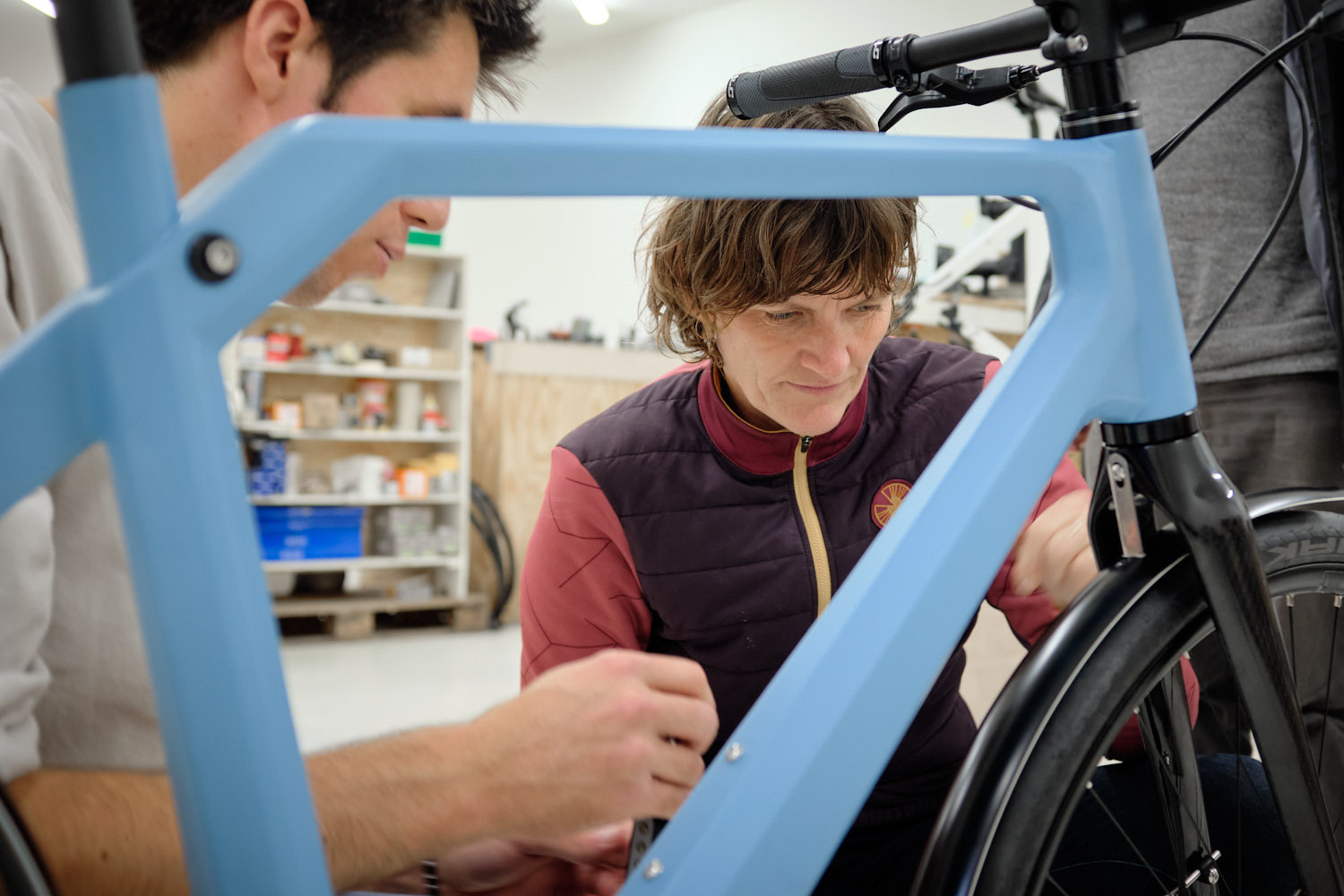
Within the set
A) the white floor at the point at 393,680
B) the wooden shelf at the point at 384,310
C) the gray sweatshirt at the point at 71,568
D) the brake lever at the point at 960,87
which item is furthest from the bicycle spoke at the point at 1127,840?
the wooden shelf at the point at 384,310

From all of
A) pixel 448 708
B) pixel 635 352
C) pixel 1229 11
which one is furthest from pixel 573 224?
pixel 1229 11

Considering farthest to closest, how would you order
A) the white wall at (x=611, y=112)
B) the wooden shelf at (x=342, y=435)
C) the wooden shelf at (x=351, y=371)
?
the white wall at (x=611, y=112), the wooden shelf at (x=351, y=371), the wooden shelf at (x=342, y=435)

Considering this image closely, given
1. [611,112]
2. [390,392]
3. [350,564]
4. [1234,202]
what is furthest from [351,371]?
[1234,202]

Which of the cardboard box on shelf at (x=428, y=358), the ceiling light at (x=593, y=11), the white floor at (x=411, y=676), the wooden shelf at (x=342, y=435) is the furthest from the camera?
the ceiling light at (x=593, y=11)

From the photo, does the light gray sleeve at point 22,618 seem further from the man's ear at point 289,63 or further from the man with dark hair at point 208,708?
the man's ear at point 289,63

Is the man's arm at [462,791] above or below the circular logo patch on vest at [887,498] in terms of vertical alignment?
above

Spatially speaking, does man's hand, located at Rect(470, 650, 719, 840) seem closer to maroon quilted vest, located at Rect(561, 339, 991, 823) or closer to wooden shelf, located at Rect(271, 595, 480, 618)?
maroon quilted vest, located at Rect(561, 339, 991, 823)

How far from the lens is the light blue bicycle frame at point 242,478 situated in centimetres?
38

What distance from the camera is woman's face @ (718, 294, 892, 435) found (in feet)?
2.98

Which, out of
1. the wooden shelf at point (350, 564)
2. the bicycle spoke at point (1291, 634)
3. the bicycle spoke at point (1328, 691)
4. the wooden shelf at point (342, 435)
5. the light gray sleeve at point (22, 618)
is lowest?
the wooden shelf at point (350, 564)

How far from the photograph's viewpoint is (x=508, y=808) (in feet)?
1.62

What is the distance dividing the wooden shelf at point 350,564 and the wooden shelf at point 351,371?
3.08 ft

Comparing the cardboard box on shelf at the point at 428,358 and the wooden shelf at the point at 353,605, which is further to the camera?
the cardboard box on shelf at the point at 428,358

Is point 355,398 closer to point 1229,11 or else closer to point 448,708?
point 448,708
